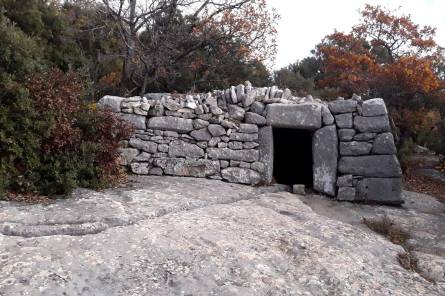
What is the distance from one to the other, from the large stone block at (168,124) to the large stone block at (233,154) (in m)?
0.64

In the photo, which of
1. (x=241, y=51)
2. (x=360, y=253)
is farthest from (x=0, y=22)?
(x=241, y=51)

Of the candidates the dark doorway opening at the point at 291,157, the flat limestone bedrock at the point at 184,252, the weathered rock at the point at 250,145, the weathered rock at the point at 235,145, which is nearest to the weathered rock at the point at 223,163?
the weathered rock at the point at 235,145

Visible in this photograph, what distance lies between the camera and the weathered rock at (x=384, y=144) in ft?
24.3

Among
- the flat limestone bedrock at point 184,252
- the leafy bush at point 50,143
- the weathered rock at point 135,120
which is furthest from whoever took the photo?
the weathered rock at point 135,120

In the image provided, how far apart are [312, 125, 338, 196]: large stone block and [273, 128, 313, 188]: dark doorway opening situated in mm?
1952

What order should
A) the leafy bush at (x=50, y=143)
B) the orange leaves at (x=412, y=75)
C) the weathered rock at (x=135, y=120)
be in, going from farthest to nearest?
1. the orange leaves at (x=412, y=75)
2. the weathered rock at (x=135, y=120)
3. the leafy bush at (x=50, y=143)

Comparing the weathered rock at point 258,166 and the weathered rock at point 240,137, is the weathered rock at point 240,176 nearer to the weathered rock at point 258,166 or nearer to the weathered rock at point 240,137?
the weathered rock at point 258,166

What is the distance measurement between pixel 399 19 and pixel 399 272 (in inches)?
503

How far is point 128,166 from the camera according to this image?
293 inches

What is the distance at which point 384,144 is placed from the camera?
24.4ft

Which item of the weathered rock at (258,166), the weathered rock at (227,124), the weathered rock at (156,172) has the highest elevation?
the weathered rock at (227,124)

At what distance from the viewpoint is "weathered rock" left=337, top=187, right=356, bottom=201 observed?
7.47 metres

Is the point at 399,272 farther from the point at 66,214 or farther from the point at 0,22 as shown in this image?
the point at 0,22

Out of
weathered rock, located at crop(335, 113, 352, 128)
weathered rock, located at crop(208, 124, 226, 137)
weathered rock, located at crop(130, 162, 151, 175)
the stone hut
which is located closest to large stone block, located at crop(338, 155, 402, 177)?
the stone hut
